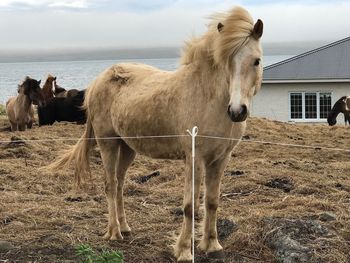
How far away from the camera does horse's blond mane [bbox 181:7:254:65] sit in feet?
14.1

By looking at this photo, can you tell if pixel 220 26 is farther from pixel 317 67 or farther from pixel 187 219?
pixel 317 67

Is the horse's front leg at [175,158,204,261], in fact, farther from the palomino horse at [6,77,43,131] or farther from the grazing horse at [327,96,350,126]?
the grazing horse at [327,96,350,126]

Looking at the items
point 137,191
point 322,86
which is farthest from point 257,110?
point 137,191

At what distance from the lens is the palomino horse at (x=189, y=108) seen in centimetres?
430

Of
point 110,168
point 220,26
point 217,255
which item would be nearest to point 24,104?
point 110,168

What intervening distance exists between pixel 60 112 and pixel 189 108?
14.5 metres

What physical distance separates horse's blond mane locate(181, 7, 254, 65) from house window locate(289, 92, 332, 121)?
846 inches

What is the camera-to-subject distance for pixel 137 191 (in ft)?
25.7

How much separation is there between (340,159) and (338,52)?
16954 millimetres

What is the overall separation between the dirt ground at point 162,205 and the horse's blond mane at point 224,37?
5.96ft

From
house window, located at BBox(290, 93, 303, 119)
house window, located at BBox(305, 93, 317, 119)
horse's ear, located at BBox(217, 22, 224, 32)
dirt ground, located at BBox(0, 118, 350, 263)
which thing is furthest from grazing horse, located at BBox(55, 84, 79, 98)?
horse's ear, located at BBox(217, 22, 224, 32)

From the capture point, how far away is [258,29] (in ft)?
14.2

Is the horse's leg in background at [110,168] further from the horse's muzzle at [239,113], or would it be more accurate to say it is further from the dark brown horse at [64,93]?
the dark brown horse at [64,93]

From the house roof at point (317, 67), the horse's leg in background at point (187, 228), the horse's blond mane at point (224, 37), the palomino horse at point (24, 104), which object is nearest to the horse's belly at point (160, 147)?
the horse's leg in background at point (187, 228)
